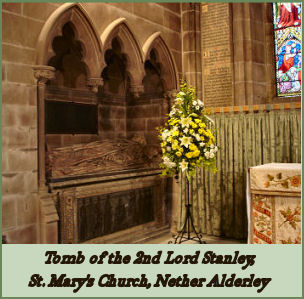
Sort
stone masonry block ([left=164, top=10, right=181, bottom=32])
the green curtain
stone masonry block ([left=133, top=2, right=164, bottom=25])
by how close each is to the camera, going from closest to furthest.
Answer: the green curtain
stone masonry block ([left=133, top=2, right=164, bottom=25])
stone masonry block ([left=164, top=10, right=181, bottom=32])

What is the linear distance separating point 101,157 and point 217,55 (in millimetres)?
2649

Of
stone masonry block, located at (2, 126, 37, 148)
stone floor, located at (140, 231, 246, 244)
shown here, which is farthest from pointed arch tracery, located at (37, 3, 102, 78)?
stone floor, located at (140, 231, 246, 244)

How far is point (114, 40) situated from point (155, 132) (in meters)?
1.86

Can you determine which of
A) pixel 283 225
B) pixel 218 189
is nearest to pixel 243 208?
pixel 218 189

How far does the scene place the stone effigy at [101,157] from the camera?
4.01 m

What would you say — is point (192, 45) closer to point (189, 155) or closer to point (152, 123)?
point (152, 123)

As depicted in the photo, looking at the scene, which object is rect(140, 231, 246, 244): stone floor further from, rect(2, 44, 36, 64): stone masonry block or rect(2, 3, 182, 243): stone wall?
rect(2, 44, 36, 64): stone masonry block

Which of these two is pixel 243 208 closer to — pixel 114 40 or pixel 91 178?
pixel 91 178

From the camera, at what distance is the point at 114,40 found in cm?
477

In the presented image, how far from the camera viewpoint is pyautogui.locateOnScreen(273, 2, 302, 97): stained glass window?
18.5ft

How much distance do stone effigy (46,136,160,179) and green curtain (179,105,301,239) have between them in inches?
31.5

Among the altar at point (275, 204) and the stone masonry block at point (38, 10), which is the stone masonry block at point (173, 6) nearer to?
the stone masonry block at point (38, 10)

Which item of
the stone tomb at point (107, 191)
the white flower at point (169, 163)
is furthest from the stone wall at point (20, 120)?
the white flower at point (169, 163)

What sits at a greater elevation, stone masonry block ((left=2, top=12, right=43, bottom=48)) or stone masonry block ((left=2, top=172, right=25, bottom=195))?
stone masonry block ((left=2, top=12, right=43, bottom=48))
